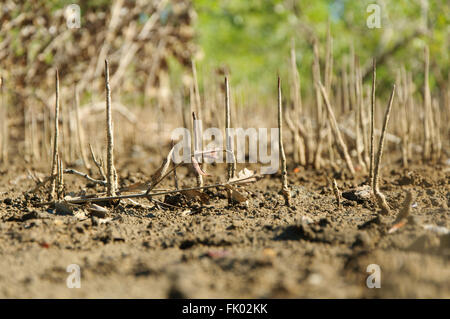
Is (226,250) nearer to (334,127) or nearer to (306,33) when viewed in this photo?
(334,127)

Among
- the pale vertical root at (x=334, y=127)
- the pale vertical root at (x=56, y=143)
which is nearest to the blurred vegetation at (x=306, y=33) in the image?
the pale vertical root at (x=334, y=127)

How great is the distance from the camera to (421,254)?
116 cm

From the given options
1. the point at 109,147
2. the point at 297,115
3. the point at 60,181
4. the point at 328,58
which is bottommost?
the point at 60,181

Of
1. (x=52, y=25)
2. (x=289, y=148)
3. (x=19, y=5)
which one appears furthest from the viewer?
(x=289, y=148)

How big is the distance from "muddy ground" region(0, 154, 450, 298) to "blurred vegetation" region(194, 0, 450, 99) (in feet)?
15.8

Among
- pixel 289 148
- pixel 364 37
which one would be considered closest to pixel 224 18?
pixel 364 37

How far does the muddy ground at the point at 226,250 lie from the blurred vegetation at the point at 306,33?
481 cm

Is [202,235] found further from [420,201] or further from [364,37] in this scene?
[364,37]

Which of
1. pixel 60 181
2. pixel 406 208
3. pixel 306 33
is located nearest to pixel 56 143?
pixel 60 181

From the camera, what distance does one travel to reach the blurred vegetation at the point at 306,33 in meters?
6.88

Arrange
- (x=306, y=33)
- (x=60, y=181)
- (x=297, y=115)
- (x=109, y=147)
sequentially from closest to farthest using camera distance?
(x=109, y=147) < (x=60, y=181) < (x=297, y=115) < (x=306, y=33)

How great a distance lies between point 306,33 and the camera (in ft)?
24.4

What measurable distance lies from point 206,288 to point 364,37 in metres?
7.64

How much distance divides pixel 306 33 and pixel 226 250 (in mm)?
6786
